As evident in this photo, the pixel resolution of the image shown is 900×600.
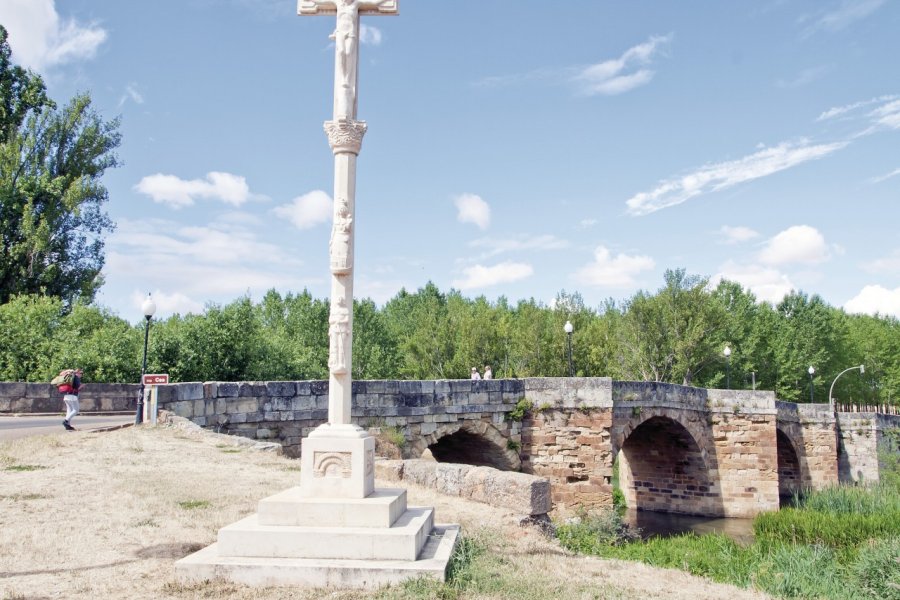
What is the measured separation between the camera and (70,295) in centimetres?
2392

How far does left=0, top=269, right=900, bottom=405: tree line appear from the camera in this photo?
62.2 ft

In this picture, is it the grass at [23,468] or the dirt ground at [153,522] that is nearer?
the dirt ground at [153,522]

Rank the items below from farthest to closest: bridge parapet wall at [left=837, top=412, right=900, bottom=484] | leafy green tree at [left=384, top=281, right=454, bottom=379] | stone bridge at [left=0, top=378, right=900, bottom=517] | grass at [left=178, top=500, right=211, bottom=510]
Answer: leafy green tree at [left=384, top=281, right=454, bottom=379] < bridge parapet wall at [left=837, top=412, right=900, bottom=484] < stone bridge at [left=0, top=378, right=900, bottom=517] < grass at [left=178, top=500, right=211, bottom=510]

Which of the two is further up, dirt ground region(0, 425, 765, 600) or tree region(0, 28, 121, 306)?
tree region(0, 28, 121, 306)

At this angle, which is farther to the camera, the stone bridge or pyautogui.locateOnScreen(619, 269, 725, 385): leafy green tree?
pyautogui.locateOnScreen(619, 269, 725, 385): leafy green tree

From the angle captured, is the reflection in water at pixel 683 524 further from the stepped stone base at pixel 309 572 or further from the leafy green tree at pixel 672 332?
the stepped stone base at pixel 309 572

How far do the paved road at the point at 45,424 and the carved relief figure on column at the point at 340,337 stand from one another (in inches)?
298

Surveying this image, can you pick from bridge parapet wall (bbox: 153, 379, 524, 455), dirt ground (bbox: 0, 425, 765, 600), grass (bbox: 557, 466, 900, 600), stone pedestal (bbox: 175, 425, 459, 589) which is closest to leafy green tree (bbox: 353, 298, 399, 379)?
bridge parapet wall (bbox: 153, 379, 524, 455)

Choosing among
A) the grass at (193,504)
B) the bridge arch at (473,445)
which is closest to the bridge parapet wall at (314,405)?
the bridge arch at (473,445)

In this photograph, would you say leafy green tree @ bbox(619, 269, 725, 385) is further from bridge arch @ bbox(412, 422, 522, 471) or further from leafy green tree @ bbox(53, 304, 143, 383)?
leafy green tree @ bbox(53, 304, 143, 383)

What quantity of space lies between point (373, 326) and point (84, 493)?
1281 inches

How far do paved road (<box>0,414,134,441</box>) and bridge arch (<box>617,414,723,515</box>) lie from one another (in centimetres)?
1449

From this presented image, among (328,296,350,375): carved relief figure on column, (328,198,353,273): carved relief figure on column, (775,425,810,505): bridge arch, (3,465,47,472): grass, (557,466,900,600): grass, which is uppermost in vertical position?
(328,198,353,273): carved relief figure on column

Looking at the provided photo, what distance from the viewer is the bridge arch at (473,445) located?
14.8m
